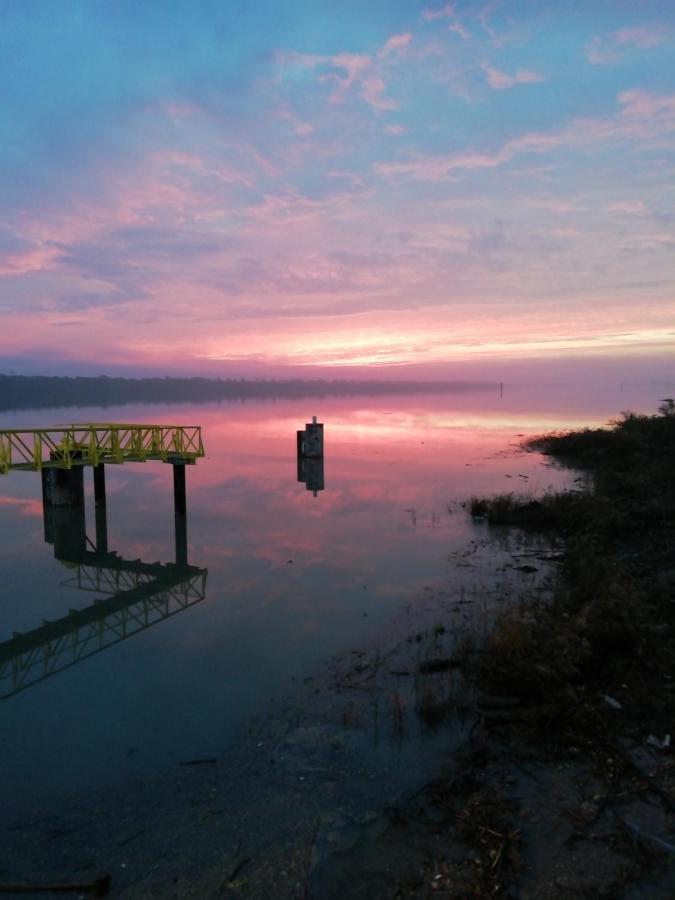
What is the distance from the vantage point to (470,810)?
19.3 feet

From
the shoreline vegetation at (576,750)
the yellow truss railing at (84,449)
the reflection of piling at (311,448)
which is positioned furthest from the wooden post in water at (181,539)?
the reflection of piling at (311,448)

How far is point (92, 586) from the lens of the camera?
15422mm

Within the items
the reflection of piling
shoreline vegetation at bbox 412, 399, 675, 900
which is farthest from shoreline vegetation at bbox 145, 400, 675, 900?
the reflection of piling

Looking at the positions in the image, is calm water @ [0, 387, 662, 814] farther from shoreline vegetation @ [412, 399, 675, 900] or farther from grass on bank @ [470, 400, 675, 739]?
shoreline vegetation @ [412, 399, 675, 900]

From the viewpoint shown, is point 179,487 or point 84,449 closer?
point 84,449

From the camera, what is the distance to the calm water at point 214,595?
821cm

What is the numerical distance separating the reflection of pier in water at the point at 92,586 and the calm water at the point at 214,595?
17 cm

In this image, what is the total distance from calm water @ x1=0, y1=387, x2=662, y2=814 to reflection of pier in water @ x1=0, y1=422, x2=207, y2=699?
172mm

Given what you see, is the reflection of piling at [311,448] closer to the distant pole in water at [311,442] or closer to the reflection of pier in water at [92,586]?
the distant pole in water at [311,442]

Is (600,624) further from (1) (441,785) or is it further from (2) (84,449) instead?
(2) (84,449)

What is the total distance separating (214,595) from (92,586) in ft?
12.5

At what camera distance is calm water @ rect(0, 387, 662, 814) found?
26.9ft

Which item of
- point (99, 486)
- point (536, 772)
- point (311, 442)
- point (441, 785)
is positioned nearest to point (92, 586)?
point (99, 486)

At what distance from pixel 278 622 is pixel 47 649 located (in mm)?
4804
